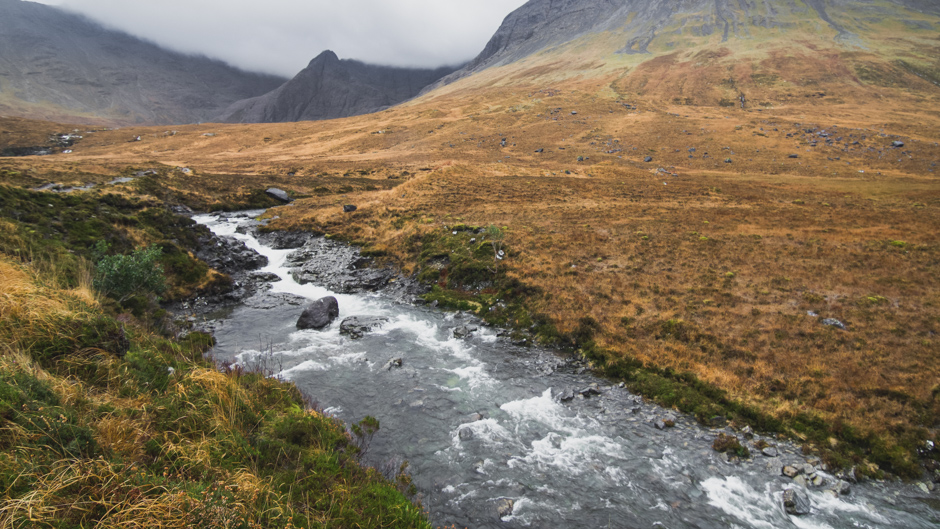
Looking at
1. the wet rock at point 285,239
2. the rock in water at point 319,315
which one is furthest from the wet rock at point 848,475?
the wet rock at point 285,239

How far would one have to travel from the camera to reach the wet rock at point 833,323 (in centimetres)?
1795

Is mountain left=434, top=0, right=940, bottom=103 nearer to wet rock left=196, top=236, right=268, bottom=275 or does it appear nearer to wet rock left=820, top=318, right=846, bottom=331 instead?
wet rock left=820, top=318, right=846, bottom=331

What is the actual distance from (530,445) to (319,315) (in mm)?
14222

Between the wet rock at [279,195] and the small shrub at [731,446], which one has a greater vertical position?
the wet rock at [279,195]

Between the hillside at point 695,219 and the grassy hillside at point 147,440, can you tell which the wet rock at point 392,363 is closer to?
the grassy hillside at point 147,440

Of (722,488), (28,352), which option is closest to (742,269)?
(722,488)

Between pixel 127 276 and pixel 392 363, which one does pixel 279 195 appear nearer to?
pixel 127 276

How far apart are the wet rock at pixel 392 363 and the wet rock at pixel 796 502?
14109mm

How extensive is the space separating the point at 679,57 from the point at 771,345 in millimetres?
200174

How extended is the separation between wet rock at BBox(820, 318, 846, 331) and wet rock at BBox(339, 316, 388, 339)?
73.4 ft

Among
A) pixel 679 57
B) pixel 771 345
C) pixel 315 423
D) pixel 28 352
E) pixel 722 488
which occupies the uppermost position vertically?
pixel 679 57

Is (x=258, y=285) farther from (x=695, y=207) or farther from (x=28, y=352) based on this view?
(x=695, y=207)

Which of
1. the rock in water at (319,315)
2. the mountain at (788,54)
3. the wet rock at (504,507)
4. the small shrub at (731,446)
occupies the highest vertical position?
the mountain at (788,54)

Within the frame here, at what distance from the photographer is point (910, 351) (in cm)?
1581
